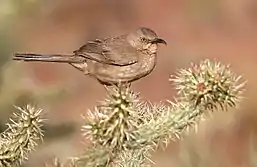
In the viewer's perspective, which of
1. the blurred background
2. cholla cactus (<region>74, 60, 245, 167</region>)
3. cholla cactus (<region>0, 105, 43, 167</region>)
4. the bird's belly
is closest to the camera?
cholla cactus (<region>74, 60, 245, 167</region>)

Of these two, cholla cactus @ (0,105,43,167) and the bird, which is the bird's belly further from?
cholla cactus @ (0,105,43,167)

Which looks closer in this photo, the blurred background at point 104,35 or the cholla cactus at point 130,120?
the cholla cactus at point 130,120

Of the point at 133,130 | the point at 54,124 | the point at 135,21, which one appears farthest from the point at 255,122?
the point at 133,130

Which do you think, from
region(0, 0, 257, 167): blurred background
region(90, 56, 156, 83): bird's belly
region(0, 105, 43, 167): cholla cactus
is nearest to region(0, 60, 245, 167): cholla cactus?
→ region(0, 105, 43, 167): cholla cactus

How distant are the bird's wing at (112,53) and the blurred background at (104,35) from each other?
1.14 m

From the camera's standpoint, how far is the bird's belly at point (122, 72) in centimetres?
186

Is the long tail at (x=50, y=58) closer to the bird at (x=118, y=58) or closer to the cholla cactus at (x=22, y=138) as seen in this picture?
the bird at (x=118, y=58)

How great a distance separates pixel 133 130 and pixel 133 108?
38 mm

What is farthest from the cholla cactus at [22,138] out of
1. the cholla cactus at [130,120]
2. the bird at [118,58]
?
the bird at [118,58]

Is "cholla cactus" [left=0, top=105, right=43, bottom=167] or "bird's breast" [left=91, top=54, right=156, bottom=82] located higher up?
"bird's breast" [left=91, top=54, right=156, bottom=82]

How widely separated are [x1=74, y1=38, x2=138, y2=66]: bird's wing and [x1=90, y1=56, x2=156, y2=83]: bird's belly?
13mm

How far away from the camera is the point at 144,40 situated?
6.35 feet

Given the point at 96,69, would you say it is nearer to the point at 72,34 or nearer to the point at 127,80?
the point at 127,80

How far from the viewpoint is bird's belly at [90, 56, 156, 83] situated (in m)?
1.86
